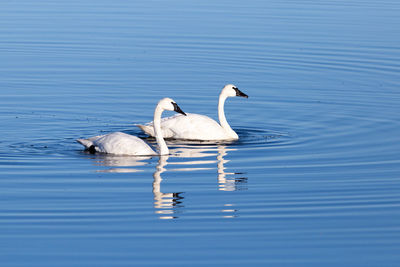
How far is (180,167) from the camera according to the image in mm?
15156

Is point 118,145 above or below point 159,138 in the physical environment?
below

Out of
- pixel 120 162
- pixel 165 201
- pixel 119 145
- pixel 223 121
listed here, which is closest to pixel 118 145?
pixel 119 145

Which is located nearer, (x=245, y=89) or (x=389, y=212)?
(x=389, y=212)

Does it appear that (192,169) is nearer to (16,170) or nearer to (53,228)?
(16,170)

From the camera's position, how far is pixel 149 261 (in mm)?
9742

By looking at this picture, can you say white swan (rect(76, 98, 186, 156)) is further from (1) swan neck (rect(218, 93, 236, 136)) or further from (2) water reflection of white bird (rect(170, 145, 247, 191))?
(1) swan neck (rect(218, 93, 236, 136))

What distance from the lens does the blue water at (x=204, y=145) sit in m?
10.5

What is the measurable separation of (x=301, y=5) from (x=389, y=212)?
27874 millimetres

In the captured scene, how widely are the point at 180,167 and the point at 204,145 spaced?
2759mm

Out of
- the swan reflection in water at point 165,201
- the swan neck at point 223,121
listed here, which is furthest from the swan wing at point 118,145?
the swan neck at point 223,121

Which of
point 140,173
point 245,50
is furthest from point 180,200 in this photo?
point 245,50

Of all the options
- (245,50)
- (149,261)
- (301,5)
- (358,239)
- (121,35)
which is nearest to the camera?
(149,261)

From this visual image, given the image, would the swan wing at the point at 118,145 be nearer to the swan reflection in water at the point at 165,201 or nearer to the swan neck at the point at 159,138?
the swan neck at the point at 159,138

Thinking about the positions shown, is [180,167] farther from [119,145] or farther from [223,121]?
[223,121]
